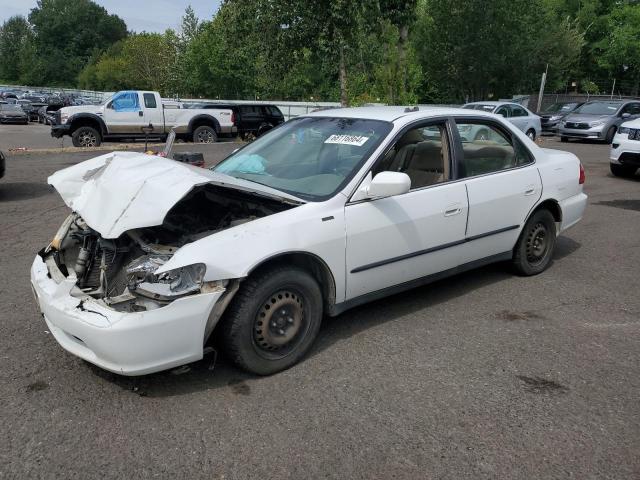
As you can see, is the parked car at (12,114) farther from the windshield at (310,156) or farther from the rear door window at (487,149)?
the rear door window at (487,149)

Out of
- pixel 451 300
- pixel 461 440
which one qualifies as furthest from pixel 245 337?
pixel 451 300

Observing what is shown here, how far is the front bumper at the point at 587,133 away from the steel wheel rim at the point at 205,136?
43.3 feet

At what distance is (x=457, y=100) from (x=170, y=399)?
3750 cm

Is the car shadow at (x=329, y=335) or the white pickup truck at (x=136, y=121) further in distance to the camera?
the white pickup truck at (x=136, y=121)

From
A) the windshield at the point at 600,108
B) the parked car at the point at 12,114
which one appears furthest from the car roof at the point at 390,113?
the parked car at the point at 12,114

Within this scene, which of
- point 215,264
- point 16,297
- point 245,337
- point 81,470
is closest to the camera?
point 81,470

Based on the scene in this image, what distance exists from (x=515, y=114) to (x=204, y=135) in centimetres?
1135

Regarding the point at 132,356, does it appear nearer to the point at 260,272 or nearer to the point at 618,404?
the point at 260,272

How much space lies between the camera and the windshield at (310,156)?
396cm

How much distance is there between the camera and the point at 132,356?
2.97 m

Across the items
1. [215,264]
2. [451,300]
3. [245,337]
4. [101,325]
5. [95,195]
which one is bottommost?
[451,300]

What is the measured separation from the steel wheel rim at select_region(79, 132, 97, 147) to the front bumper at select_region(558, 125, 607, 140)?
1683 cm

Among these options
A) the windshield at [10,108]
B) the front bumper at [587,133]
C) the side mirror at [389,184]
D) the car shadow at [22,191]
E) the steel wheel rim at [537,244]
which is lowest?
the front bumper at [587,133]

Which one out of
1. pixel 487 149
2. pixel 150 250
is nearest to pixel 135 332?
pixel 150 250
